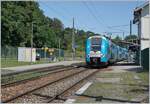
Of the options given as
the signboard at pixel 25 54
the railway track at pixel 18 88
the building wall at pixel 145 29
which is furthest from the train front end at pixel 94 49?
the signboard at pixel 25 54

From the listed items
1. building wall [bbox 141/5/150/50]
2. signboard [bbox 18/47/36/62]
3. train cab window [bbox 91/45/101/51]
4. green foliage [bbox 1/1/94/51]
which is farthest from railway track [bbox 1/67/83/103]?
green foliage [bbox 1/1/94/51]

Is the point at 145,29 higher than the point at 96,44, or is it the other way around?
the point at 145,29

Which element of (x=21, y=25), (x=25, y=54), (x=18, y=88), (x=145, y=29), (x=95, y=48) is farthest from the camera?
(x=21, y=25)

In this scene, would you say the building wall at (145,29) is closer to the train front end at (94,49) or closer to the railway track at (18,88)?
the train front end at (94,49)

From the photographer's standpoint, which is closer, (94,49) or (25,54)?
(94,49)

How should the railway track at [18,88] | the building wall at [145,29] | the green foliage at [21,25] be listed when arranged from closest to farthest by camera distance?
the railway track at [18,88] → the building wall at [145,29] → the green foliage at [21,25]

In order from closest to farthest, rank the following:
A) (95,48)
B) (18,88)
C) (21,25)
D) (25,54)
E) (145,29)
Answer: (18,88) → (95,48) → (145,29) → (25,54) → (21,25)

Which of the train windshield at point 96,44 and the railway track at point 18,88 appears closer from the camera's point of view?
the railway track at point 18,88

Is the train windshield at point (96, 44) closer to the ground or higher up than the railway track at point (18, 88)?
higher up

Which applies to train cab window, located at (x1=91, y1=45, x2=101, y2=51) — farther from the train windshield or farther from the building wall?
the building wall

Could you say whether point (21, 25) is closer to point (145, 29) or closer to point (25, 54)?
point (25, 54)

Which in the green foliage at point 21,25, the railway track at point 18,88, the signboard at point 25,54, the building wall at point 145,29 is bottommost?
the railway track at point 18,88

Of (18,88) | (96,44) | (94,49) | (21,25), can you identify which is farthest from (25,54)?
(18,88)

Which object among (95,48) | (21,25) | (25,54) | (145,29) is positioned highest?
(21,25)
